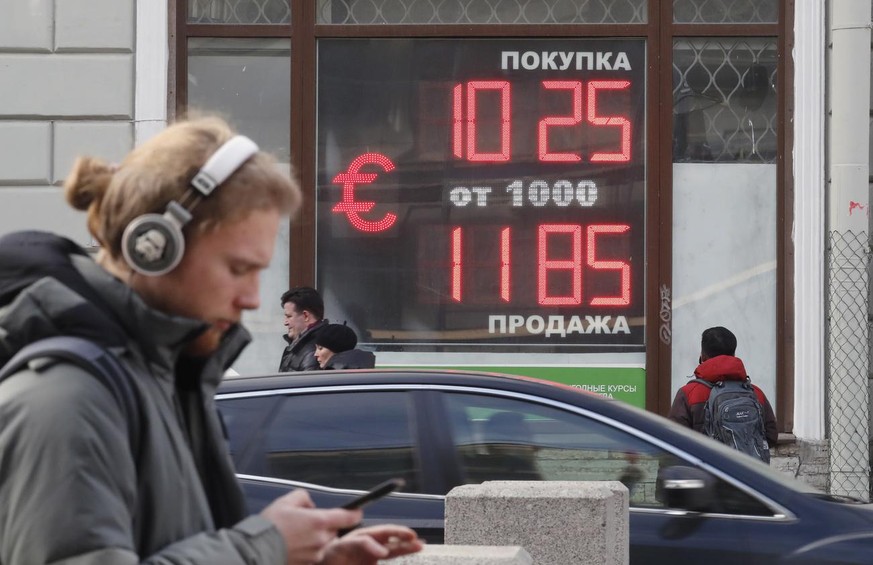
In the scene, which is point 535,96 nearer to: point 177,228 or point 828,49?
point 828,49

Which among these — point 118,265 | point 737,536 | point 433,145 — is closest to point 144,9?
point 433,145

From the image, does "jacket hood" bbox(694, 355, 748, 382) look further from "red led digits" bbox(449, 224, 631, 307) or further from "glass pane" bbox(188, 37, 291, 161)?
"glass pane" bbox(188, 37, 291, 161)

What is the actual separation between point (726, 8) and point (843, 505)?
6.22 metres

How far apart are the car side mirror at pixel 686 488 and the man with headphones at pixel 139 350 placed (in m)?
3.34

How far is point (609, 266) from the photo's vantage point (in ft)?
34.3

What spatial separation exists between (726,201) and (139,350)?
9.38 meters

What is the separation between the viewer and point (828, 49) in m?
10.6

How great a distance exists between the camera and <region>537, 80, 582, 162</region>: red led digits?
1058 cm

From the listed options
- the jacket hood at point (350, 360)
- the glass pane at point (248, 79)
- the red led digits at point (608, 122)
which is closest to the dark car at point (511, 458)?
the jacket hood at point (350, 360)

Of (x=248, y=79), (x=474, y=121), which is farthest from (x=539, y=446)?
(x=248, y=79)

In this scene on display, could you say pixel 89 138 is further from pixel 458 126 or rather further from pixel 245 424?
pixel 245 424

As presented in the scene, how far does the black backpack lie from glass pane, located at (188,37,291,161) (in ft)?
13.5

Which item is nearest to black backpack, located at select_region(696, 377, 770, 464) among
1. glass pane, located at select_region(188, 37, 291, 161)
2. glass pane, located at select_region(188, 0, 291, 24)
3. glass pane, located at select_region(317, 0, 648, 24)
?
glass pane, located at select_region(317, 0, 648, 24)

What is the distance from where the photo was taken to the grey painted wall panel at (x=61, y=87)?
1075 cm
